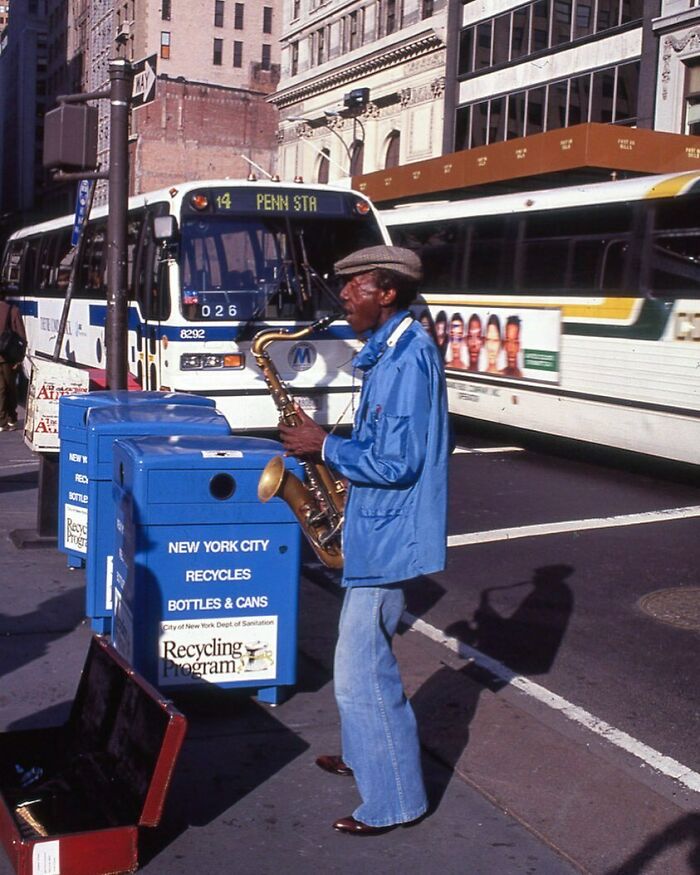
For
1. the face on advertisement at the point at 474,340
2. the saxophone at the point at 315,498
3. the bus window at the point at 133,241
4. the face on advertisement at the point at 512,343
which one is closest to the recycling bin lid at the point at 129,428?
the saxophone at the point at 315,498

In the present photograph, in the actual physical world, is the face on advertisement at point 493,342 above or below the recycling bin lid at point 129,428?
above

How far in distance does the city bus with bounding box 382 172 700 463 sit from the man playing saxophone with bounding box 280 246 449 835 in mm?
7739

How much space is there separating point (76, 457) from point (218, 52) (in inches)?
3658

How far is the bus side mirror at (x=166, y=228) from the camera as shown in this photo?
12531mm

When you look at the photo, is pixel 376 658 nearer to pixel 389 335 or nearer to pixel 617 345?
pixel 389 335

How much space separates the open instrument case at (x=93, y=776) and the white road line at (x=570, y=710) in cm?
213

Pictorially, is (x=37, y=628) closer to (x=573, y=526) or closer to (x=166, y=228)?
(x=573, y=526)

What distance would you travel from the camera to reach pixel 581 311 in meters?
14.1

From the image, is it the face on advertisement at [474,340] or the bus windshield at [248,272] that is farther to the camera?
the face on advertisement at [474,340]

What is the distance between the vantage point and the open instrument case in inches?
146

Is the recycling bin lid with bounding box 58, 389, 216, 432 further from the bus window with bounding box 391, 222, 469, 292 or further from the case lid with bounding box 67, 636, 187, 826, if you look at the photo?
the bus window with bounding box 391, 222, 469, 292

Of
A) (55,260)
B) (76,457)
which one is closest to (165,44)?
(55,260)

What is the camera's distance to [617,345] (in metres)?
13.3

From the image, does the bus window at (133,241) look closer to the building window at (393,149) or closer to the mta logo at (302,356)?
the mta logo at (302,356)
